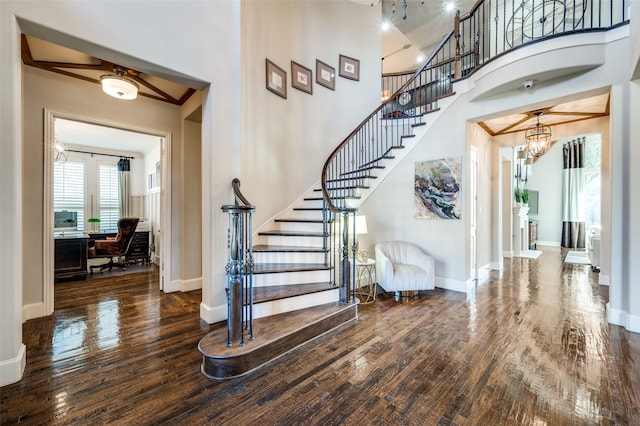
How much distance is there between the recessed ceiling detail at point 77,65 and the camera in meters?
2.70

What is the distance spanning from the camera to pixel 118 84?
119 inches

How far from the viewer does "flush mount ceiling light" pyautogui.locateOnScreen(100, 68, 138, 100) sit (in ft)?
9.75

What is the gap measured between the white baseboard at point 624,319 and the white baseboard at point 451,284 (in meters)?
1.52

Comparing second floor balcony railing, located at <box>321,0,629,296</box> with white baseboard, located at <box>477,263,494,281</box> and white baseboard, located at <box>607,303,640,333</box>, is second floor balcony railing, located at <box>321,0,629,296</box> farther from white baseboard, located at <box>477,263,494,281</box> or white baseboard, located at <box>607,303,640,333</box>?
white baseboard, located at <box>607,303,640,333</box>

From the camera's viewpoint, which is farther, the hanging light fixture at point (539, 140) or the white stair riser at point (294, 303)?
the hanging light fixture at point (539, 140)

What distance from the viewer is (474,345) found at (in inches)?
97.2

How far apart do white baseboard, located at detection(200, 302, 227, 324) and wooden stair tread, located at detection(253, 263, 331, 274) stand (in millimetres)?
575

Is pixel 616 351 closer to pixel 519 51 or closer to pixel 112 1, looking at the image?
pixel 519 51

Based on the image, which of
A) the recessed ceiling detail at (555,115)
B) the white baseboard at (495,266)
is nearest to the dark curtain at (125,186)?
the recessed ceiling detail at (555,115)

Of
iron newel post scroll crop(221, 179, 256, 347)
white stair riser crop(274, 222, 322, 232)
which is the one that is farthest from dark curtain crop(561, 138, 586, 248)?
iron newel post scroll crop(221, 179, 256, 347)

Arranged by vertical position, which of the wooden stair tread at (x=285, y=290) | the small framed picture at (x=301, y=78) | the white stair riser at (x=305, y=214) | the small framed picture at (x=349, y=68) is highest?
the small framed picture at (x=349, y=68)

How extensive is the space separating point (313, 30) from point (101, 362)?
18.8 ft

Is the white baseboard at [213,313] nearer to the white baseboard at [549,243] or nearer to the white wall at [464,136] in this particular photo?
the white wall at [464,136]

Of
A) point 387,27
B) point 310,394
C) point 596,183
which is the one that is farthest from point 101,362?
point 596,183
